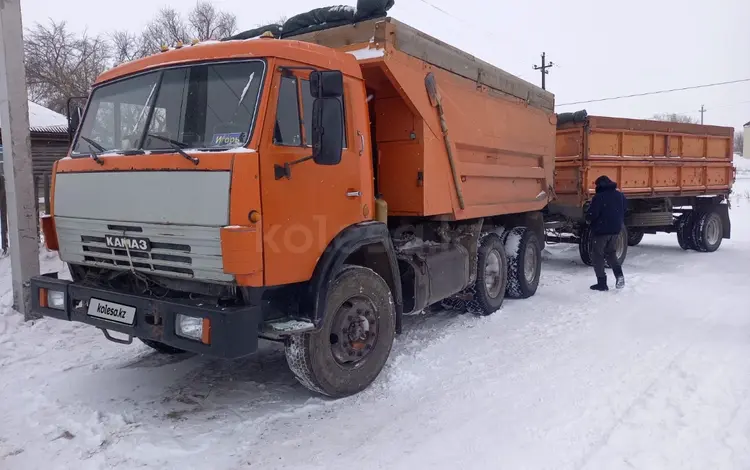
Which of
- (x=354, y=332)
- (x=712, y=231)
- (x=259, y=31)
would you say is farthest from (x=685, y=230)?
(x=259, y=31)

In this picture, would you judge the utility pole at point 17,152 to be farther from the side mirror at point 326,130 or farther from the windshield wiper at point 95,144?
the side mirror at point 326,130

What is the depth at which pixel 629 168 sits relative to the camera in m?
10.1

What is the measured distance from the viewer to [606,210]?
804 cm

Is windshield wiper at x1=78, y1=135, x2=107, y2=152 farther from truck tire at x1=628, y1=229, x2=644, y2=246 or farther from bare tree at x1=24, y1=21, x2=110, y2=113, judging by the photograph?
bare tree at x1=24, y1=21, x2=110, y2=113

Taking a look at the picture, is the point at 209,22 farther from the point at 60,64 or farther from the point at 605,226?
the point at 605,226

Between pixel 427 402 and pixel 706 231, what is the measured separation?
1072 cm

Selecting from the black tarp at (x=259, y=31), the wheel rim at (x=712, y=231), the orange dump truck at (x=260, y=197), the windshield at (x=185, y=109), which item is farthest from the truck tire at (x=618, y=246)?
the windshield at (x=185, y=109)

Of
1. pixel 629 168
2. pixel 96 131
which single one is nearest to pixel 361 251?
pixel 96 131

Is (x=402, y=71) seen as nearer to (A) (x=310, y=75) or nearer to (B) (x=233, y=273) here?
(A) (x=310, y=75)

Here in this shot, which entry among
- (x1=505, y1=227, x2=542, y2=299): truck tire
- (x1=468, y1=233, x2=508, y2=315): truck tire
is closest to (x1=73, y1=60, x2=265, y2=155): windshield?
(x1=468, y1=233, x2=508, y2=315): truck tire

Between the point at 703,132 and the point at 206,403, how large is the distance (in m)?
12.0

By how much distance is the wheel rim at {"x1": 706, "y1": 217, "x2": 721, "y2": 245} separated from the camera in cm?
1221

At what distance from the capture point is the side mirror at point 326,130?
143 inches

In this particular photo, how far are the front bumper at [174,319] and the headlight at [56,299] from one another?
0.23ft
